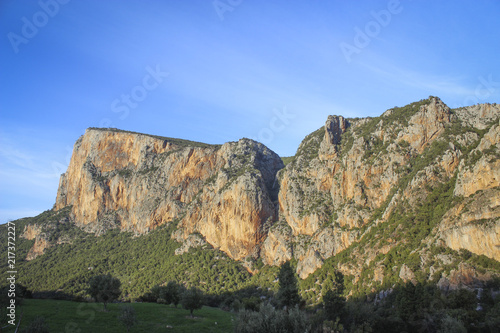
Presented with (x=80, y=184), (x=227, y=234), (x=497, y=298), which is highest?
(x=80, y=184)

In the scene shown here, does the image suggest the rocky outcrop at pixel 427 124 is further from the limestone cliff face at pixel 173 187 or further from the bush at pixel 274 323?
the bush at pixel 274 323

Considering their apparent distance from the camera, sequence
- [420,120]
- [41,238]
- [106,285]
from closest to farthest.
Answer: [106,285] → [420,120] → [41,238]

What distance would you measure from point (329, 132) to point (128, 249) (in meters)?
95.3

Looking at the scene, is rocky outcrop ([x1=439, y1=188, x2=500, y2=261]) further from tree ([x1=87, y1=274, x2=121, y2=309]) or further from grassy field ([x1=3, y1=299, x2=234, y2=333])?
tree ([x1=87, y1=274, x2=121, y2=309])

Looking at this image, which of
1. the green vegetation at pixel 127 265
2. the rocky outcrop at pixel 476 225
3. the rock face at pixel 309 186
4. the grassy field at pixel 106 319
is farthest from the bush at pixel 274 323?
the green vegetation at pixel 127 265

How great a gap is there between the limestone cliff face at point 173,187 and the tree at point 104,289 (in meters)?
63.6

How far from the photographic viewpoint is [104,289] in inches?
2005

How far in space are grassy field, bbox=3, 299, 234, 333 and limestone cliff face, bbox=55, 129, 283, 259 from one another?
63383 millimetres

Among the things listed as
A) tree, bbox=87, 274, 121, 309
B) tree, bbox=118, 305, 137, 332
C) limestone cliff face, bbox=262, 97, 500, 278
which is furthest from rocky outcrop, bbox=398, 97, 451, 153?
tree, bbox=87, 274, 121, 309

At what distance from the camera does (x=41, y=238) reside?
142 metres

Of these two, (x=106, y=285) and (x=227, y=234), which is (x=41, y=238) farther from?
(x=106, y=285)

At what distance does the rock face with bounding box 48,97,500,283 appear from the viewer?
6531 cm

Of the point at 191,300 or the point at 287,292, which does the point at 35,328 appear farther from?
the point at 287,292

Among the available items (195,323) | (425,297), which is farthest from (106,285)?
(425,297)
